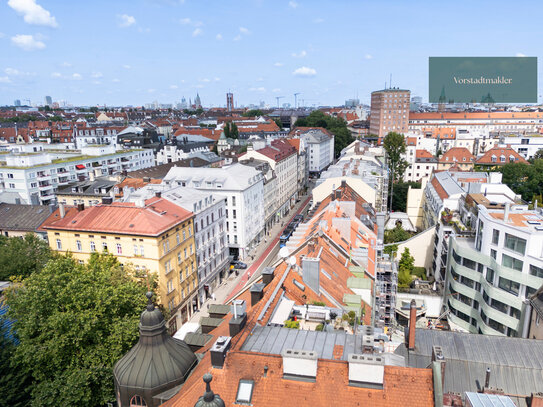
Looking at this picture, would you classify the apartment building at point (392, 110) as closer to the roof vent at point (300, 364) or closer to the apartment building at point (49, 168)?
the apartment building at point (49, 168)

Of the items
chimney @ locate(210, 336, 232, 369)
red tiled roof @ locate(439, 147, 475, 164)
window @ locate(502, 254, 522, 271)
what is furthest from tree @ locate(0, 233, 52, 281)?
red tiled roof @ locate(439, 147, 475, 164)

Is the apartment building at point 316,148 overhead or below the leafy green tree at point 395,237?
overhead

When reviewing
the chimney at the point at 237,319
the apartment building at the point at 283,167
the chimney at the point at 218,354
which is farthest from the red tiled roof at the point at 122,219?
the apartment building at the point at 283,167

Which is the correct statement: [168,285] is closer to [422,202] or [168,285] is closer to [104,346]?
[104,346]

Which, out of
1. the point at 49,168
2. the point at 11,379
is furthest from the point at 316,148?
the point at 11,379

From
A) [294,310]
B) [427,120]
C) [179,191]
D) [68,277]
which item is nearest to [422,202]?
[179,191]

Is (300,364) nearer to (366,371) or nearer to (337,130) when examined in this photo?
(366,371)

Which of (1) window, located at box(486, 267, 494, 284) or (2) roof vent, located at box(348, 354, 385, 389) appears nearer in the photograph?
(2) roof vent, located at box(348, 354, 385, 389)

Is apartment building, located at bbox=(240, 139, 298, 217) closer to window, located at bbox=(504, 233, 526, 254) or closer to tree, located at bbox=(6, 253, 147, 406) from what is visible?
window, located at bbox=(504, 233, 526, 254)
